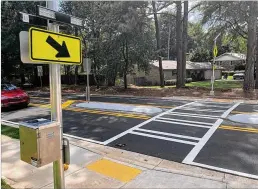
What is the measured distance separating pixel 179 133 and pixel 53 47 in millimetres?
6028

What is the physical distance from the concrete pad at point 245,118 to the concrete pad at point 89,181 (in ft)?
22.2

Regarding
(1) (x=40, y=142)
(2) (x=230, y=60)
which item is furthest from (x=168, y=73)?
(1) (x=40, y=142)

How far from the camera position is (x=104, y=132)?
8805mm

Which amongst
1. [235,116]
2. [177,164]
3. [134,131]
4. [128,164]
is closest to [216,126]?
[235,116]

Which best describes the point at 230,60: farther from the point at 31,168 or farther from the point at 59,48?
the point at 59,48

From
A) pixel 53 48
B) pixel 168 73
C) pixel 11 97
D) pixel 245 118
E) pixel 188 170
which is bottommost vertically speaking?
pixel 188 170

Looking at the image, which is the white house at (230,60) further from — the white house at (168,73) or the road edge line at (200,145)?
the road edge line at (200,145)

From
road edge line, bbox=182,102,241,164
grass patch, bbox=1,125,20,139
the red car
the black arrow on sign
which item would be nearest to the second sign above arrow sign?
the black arrow on sign

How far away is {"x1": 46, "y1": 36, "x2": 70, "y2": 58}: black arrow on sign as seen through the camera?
10.5 feet

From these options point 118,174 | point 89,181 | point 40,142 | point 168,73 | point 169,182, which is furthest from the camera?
point 168,73

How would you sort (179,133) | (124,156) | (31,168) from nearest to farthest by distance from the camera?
(31,168), (124,156), (179,133)

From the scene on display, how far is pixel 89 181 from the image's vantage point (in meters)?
4.85

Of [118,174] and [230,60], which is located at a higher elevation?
[230,60]

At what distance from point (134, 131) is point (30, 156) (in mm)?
5711
